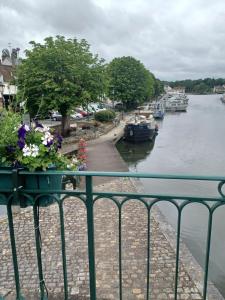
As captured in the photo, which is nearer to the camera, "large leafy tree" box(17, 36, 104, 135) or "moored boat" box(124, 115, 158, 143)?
"large leafy tree" box(17, 36, 104, 135)

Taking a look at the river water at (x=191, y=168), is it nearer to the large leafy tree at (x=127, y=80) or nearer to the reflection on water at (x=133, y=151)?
the reflection on water at (x=133, y=151)

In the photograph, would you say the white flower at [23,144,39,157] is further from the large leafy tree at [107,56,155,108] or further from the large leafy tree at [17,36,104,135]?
the large leafy tree at [107,56,155,108]

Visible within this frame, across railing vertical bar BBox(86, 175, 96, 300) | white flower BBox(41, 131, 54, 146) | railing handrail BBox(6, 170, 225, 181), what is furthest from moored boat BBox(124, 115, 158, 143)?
railing handrail BBox(6, 170, 225, 181)

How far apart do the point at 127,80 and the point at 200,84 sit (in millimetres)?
153404

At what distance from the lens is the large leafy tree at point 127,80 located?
147 feet

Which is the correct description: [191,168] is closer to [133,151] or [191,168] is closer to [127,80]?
[133,151]

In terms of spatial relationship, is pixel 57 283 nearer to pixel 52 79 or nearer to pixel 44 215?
pixel 44 215

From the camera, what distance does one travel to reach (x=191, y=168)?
16625mm

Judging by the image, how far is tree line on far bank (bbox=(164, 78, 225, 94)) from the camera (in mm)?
184600

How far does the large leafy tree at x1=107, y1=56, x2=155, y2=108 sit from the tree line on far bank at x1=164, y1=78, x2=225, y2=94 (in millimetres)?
147188

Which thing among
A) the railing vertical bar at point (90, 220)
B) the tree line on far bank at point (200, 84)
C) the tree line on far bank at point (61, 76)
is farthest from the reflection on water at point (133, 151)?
the tree line on far bank at point (200, 84)

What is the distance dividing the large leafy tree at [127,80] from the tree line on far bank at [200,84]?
14719cm

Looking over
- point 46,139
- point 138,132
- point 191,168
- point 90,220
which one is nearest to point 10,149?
point 46,139

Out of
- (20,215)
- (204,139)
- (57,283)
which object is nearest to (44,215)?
(20,215)
